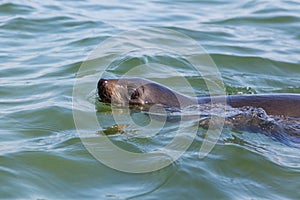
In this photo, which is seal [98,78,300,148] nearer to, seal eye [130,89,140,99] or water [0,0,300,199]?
seal eye [130,89,140,99]

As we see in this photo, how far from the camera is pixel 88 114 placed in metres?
6.11

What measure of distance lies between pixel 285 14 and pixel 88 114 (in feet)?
17.6

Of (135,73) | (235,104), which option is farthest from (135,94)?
(135,73)

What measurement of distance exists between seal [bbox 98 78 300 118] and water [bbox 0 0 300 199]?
0.18 meters

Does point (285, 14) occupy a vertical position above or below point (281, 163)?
above

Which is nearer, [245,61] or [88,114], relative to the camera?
[88,114]

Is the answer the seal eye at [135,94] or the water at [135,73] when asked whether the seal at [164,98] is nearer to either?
the seal eye at [135,94]

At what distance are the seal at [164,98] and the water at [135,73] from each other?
0.18 metres

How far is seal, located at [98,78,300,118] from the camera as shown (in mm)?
5988

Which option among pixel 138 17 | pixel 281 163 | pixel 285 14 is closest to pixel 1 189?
pixel 281 163

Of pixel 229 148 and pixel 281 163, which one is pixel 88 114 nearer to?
pixel 229 148

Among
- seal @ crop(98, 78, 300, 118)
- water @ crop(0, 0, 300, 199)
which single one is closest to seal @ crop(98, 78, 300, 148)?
seal @ crop(98, 78, 300, 118)

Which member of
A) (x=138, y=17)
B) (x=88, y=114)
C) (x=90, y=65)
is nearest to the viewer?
(x=88, y=114)

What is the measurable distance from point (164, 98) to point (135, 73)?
5.26 feet
